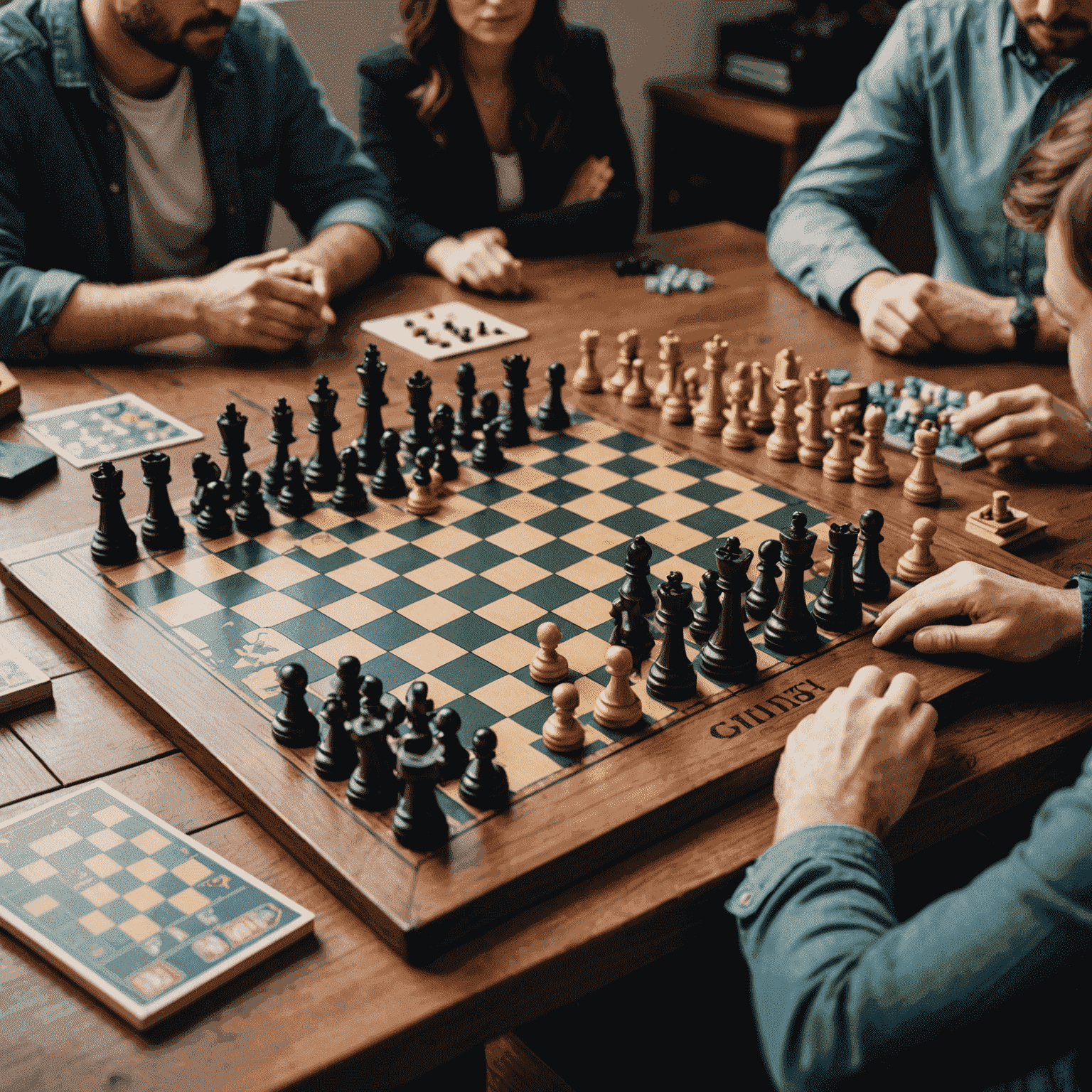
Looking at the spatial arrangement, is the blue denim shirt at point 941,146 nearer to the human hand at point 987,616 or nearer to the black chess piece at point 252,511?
the human hand at point 987,616

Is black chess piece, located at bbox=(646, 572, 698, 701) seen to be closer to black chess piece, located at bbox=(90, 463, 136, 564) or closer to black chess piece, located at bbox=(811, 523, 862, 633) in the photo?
black chess piece, located at bbox=(811, 523, 862, 633)

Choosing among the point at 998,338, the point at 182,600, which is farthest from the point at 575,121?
the point at 182,600

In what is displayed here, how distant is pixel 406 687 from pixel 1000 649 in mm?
769

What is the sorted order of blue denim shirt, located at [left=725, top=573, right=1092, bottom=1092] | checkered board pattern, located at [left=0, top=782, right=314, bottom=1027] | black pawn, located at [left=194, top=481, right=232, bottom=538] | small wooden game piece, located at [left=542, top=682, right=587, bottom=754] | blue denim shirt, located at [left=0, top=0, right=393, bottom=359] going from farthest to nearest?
blue denim shirt, located at [left=0, top=0, right=393, bottom=359] → black pawn, located at [left=194, top=481, right=232, bottom=538] → small wooden game piece, located at [left=542, top=682, right=587, bottom=754] → checkered board pattern, located at [left=0, top=782, right=314, bottom=1027] → blue denim shirt, located at [left=725, top=573, right=1092, bottom=1092]

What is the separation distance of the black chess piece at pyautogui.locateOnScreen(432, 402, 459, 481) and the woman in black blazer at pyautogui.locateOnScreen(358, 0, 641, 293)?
1064 mm

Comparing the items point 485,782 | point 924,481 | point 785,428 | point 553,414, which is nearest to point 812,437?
point 785,428

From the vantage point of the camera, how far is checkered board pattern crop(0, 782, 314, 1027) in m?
1.05

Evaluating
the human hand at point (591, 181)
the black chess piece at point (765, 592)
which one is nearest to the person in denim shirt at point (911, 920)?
the black chess piece at point (765, 592)

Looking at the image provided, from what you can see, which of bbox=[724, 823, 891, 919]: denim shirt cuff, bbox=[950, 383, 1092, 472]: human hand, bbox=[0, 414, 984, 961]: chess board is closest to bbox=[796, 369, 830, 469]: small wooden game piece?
bbox=[0, 414, 984, 961]: chess board

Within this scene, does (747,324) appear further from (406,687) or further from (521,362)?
(406,687)

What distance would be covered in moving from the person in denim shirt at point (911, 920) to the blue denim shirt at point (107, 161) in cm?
198

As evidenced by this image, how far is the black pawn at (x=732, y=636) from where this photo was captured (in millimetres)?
1450

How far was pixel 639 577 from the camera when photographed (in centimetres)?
156

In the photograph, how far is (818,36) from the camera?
4.73 m
